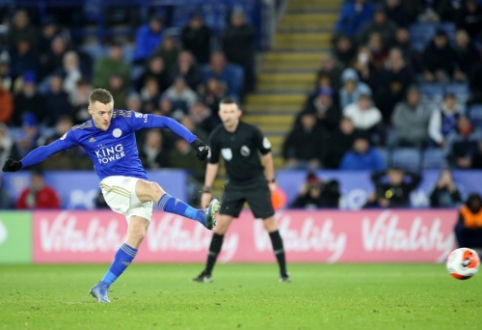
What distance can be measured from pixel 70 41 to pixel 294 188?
7.92 meters

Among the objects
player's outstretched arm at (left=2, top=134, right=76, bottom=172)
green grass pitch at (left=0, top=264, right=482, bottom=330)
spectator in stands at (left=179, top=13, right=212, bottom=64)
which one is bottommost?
green grass pitch at (left=0, top=264, right=482, bottom=330)

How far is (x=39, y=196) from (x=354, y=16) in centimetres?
875

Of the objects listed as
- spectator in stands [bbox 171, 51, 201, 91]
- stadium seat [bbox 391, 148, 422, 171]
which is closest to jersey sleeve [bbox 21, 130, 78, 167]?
stadium seat [bbox 391, 148, 422, 171]

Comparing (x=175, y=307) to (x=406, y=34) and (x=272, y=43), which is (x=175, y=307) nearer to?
(x=406, y=34)

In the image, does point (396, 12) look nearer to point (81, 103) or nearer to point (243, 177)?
point (81, 103)

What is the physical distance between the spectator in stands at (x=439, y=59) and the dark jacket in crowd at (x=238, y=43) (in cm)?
402

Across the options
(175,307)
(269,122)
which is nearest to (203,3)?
(269,122)

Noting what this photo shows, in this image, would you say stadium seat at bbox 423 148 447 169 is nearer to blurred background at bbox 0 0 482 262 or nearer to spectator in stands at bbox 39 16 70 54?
blurred background at bbox 0 0 482 262

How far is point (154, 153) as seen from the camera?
20.1 meters

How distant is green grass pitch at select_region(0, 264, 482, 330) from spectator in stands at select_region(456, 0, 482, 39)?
7880mm

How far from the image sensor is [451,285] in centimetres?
1227

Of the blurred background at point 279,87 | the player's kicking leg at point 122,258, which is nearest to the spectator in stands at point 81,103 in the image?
the blurred background at point 279,87

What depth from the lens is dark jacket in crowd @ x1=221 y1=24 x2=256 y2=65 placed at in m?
22.4

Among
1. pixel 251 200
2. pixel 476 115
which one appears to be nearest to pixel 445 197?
pixel 476 115
